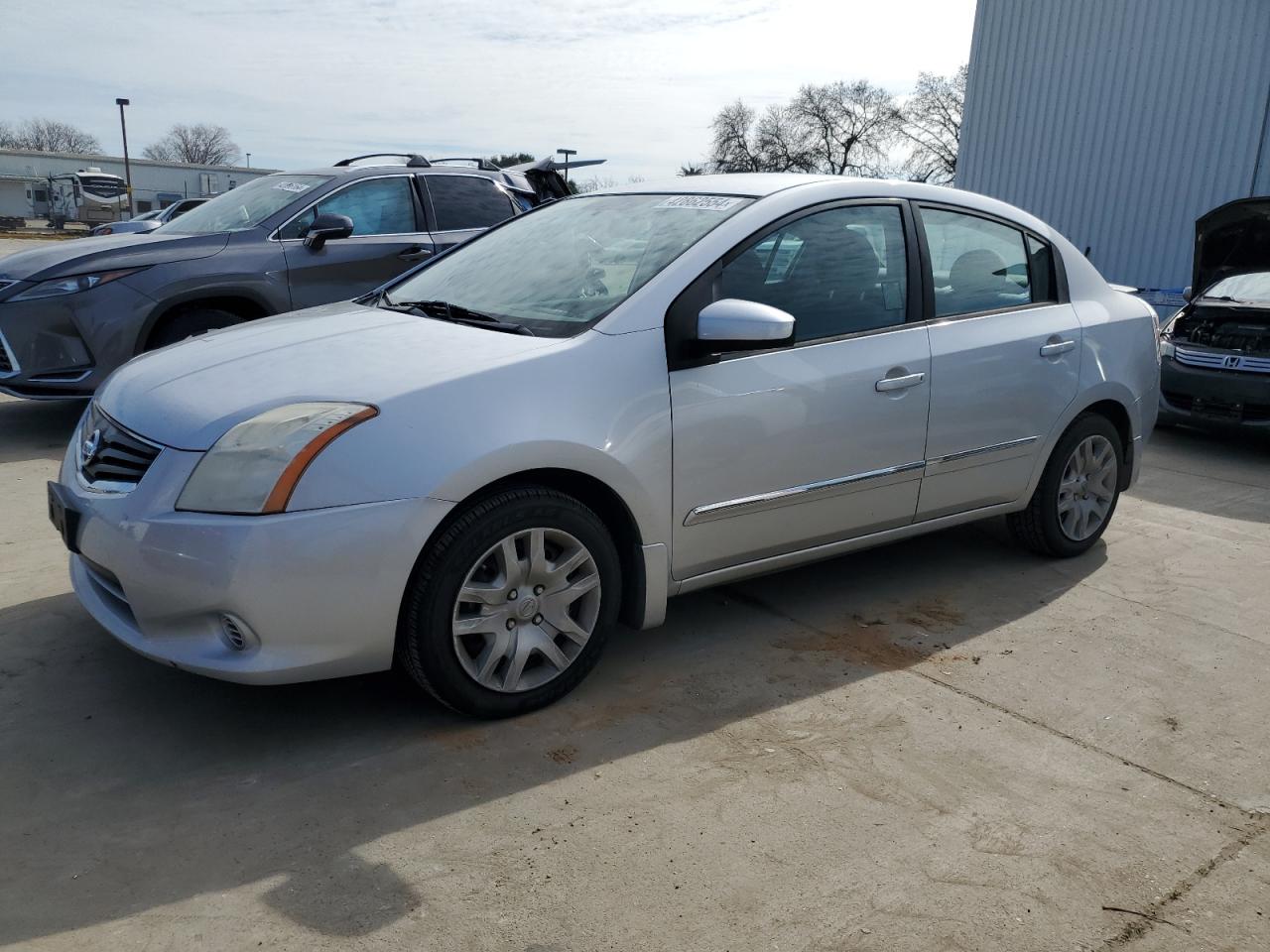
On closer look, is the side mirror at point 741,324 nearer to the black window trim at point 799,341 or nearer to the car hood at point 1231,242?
the black window trim at point 799,341

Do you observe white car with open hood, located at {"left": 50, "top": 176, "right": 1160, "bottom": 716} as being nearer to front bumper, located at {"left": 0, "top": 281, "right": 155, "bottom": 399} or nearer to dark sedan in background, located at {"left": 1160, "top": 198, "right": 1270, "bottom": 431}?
front bumper, located at {"left": 0, "top": 281, "right": 155, "bottom": 399}

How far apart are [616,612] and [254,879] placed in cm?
136

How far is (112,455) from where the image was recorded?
319 cm

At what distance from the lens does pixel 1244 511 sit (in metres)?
6.07

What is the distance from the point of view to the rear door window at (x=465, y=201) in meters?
7.86

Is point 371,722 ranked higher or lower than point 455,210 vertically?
lower

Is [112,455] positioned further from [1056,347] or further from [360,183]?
[360,183]

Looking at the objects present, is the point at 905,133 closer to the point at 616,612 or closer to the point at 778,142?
the point at 778,142

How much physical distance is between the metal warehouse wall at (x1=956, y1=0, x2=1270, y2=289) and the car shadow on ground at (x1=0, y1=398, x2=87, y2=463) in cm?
1355

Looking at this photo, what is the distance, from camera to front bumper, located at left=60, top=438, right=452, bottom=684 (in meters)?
2.80

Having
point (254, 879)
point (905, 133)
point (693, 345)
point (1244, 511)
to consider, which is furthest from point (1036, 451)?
point (905, 133)

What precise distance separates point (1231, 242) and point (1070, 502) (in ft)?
16.3

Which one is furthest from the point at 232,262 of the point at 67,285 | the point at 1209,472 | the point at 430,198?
the point at 1209,472

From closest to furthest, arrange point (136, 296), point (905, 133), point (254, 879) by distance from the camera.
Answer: point (254, 879) → point (136, 296) → point (905, 133)
